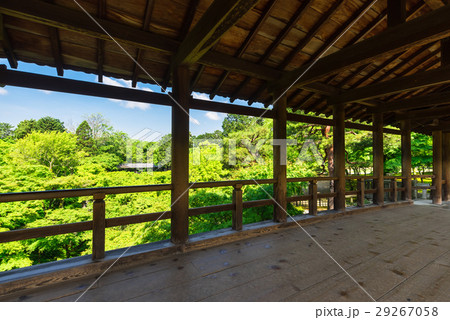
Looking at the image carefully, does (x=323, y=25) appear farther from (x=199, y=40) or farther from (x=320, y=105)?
(x=320, y=105)

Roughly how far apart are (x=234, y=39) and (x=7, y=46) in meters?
2.58

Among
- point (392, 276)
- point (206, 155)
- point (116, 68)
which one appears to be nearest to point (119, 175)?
point (206, 155)

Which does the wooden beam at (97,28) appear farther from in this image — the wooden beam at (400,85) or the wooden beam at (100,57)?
the wooden beam at (400,85)

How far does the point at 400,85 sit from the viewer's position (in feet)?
11.4

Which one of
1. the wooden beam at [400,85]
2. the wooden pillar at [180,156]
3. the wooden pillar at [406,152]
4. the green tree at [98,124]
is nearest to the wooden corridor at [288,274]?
the wooden pillar at [180,156]

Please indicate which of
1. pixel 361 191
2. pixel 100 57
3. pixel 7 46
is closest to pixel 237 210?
pixel 100 57

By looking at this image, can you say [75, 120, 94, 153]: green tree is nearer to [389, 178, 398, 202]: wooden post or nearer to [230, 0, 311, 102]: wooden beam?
[230, 0, 311, 102]: wooden beam

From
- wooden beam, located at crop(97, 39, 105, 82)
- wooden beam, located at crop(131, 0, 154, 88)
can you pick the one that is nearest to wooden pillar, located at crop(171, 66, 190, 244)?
wooden beam, located at crop(131, 0, 154, 88)

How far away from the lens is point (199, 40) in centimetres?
210

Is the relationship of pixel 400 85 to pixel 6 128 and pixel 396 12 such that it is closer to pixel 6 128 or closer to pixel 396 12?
pixel 396 12

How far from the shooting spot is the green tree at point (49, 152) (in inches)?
403

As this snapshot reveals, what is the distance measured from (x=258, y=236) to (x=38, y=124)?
2825 cm

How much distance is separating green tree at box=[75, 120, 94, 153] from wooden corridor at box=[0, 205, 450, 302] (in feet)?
58.7

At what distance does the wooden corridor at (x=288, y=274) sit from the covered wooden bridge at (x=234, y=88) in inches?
0.6
